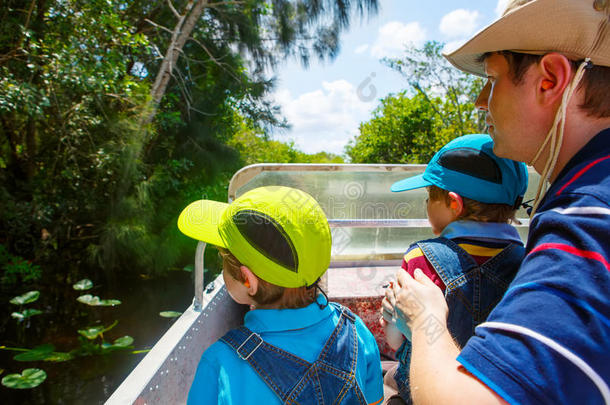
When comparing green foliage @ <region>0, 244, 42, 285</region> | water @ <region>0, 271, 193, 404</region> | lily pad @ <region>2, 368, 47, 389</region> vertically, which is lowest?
water @ <region>0, 271, 193, 404</region>

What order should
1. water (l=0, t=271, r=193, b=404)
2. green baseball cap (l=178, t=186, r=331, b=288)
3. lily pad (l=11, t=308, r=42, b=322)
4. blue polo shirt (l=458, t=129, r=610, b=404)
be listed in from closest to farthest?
blue polo shirt (l=458, t=129, r=610, b=404)
green baseball cap (l=178, t=186, r=331, b=288)
water (l=0, t=271, r=193, b=404)
lily pad (l=11, t=308, r=42, b=322)

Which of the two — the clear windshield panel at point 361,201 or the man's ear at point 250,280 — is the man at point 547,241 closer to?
the man's ear at point 250,280

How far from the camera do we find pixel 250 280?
108 cm

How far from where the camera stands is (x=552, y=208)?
60 cm

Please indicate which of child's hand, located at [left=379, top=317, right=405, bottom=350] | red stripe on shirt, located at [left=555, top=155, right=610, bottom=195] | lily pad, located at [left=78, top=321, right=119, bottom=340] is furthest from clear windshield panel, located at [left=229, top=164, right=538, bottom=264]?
lily pad, located at [left=78, top=321, right=119, bottom=340]

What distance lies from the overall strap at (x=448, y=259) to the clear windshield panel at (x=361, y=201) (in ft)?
3.85

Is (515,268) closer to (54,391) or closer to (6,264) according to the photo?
(54,391)

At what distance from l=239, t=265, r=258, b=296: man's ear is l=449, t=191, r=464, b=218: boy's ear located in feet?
2.40

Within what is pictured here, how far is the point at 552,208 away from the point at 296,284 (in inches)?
26.1

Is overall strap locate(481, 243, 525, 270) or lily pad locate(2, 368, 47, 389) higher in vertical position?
overall strap locate(481, 243, 525, 270)

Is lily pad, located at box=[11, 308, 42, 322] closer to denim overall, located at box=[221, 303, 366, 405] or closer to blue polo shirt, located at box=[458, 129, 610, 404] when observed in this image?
denim overall, located at box=[221, 303, 366, 405]

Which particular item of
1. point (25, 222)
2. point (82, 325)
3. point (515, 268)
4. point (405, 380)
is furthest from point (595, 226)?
point (25, 222)

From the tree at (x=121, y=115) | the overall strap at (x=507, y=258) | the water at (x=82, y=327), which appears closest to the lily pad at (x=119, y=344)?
the water at (x=82, y=327)

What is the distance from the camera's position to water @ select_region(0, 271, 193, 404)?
4.53 meters
